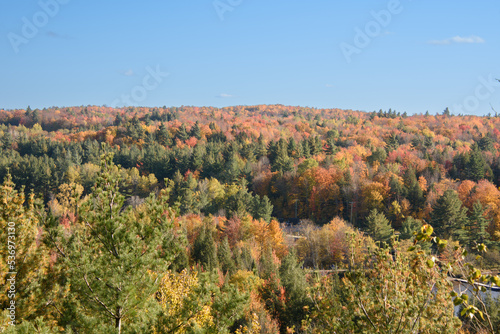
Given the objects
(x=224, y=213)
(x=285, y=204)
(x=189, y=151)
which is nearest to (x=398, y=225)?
(x=285, y=204)

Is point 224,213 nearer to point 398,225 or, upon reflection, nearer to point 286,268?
point 398,225

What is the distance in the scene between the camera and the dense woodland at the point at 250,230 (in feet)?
25.1

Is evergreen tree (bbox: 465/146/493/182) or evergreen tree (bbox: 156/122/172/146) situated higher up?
evergreen tree (bbox: 156/122/172/146)

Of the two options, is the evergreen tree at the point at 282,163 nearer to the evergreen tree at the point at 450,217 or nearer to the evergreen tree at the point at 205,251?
the evergreen tree at the point at 450,217

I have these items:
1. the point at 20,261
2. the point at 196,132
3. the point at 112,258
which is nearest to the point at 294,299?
the point at 20,261

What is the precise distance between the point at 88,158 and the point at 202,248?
58.3 m

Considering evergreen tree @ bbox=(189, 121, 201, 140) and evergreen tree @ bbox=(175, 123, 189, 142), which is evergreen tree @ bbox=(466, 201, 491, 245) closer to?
evergreen tree @ bbox=(189, 121, 201, 140)

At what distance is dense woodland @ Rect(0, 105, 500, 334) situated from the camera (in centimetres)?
764

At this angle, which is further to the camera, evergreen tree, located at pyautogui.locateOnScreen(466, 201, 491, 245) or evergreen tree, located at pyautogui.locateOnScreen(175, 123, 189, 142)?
evergreen tree, located at pyautogui.locateOnScreen(175, 123, 189, 142)

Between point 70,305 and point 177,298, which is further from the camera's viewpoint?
point 177,298

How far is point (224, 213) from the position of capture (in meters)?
57.4

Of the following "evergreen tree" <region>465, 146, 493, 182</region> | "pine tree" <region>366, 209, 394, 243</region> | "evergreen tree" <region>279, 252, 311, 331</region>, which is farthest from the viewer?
"evergreen tree" <region>465, 146, 493, 182</region>

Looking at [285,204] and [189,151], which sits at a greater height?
[189,151]

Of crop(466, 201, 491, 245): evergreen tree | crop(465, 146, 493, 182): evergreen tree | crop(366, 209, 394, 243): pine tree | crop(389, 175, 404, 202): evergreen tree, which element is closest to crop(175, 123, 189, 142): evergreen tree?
crop(389, 175, 404, 202): evergreen tree
